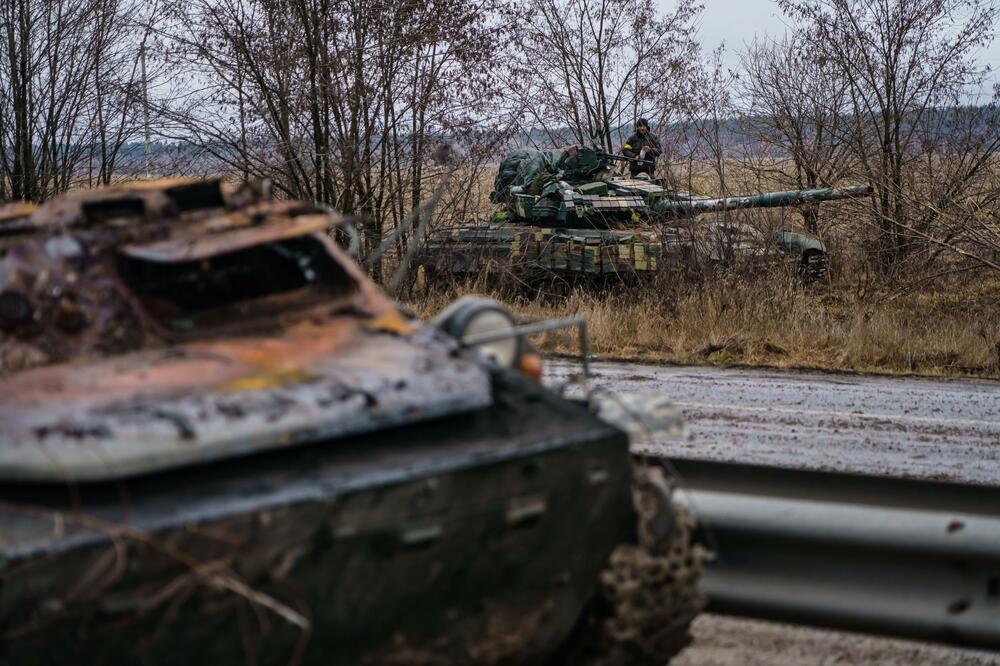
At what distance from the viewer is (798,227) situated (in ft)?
54.7

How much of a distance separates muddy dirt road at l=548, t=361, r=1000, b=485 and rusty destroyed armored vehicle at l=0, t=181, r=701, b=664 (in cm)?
393

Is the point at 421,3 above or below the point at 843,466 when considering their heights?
above

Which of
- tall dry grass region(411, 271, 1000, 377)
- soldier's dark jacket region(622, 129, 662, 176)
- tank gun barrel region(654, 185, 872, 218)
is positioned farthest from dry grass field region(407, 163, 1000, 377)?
soldier's dark jacket region(622, 129, 662, 176)

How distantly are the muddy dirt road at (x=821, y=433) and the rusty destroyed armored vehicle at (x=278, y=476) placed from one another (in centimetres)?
104

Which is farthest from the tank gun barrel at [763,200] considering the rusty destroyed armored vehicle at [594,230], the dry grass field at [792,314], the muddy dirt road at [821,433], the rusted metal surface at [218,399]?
the rusted metal surface at [218,399]

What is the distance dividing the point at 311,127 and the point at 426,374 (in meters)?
12.2

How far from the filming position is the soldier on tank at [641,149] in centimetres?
1831

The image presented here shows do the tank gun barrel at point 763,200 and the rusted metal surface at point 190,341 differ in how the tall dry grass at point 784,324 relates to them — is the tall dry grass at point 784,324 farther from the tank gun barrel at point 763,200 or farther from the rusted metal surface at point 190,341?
Result: the rusted metal surface at point 190,341

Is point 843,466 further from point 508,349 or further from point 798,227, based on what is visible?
point 798,227

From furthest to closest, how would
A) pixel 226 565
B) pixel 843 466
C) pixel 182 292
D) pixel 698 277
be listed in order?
pixel 698 277 < pixel 843 466 < pixel 182 292 < pixel 226 565

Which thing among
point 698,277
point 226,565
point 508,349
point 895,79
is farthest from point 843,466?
point 895,79

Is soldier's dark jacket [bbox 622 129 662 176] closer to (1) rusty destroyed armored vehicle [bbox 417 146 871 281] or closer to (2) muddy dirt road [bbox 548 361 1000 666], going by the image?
(1) rusty destroyed armored vehicle [bbox 417 146 871 281]

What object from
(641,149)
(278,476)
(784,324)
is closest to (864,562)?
(278,476)

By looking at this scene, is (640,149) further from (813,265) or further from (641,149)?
(813,265)
